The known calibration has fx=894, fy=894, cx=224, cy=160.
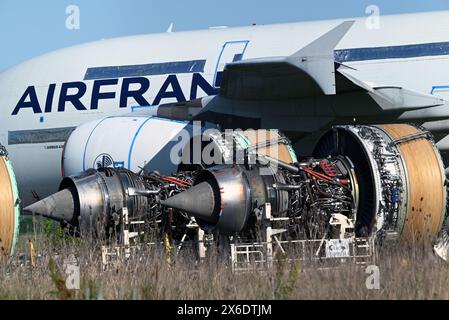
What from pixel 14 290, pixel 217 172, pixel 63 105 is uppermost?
pixel 63 105

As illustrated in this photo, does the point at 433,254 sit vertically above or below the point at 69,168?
below

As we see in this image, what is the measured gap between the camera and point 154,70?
896 inches

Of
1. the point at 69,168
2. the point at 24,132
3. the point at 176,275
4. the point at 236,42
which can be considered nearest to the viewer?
the point at 176,275

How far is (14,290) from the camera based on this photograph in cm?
1136

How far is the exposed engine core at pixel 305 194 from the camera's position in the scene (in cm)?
1399

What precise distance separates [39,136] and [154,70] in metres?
3.60

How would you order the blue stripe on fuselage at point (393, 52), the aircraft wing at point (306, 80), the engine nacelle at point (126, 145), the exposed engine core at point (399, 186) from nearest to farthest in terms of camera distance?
the exposed engine core at point (399, 186) → the aircraft wing at point (306, 80) → the engine nacelle at point (126, 145) → the blue stripe on fuselage at point (393, 52)

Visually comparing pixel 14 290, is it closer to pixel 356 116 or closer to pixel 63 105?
pixel 356 116

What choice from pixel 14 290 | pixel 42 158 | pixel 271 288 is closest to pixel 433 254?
pixel 271 288

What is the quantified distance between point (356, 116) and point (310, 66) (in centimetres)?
317

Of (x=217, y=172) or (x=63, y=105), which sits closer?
(x=217, y=172)

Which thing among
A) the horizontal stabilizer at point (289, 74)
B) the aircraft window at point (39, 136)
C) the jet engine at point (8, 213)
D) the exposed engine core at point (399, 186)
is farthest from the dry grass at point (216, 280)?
the aircraft window at point (39, 136)

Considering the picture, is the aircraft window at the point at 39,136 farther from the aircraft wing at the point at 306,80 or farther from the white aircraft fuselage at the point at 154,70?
the aircraft wing at the point at 306,80

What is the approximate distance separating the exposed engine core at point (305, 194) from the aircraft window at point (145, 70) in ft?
22.9
